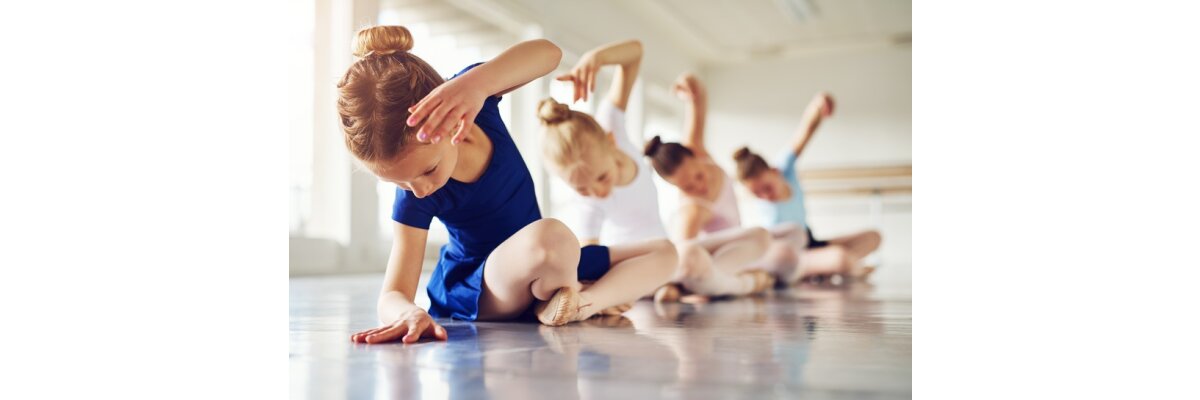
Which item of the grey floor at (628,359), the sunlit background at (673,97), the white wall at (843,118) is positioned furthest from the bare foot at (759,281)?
the white wall at (843,118)

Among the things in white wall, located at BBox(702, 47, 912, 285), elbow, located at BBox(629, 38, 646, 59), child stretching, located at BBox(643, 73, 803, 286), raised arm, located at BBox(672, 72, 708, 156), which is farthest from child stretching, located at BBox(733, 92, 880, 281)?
white wall, located at BBox(702, 47, 912, 285)

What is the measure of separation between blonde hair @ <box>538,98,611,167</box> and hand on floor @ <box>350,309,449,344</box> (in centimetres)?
54

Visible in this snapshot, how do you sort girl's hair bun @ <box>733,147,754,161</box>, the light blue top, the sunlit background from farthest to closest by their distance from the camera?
1. the sunlit background
2. the light blue top
3. girl's hair bun @ <box>733,147,754,161</box>

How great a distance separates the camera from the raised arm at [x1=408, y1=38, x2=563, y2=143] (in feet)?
2.59

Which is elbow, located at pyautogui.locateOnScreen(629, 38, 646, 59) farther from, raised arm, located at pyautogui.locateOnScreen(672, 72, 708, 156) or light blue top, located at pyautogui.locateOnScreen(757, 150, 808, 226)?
light blue top, located at pyautogui.locateOnScreen(757, 150, 808, 226)

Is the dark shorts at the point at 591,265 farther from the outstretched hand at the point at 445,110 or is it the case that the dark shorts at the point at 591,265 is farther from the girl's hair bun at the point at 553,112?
the outstretched hand at the point at 445,110

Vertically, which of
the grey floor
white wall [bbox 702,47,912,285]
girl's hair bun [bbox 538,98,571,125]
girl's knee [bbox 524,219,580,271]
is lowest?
the grey floor

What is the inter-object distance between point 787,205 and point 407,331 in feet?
6.80

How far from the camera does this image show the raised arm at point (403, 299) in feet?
3.09

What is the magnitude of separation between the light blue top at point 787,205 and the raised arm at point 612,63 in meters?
1.20

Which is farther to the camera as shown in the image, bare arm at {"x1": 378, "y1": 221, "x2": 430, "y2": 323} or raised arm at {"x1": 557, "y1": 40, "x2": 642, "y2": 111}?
raised arm at {"x1": 557, "y1": 40, "x2": 642, "y2": 111}

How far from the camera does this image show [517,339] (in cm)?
97
